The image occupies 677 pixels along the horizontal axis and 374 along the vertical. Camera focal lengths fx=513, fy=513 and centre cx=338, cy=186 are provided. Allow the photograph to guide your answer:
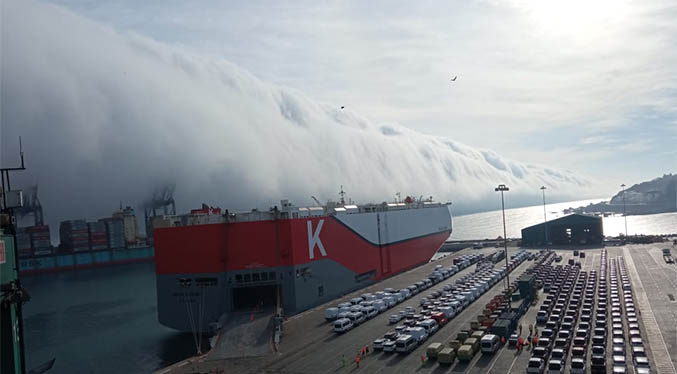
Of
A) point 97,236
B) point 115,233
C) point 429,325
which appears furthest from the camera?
point 115,233

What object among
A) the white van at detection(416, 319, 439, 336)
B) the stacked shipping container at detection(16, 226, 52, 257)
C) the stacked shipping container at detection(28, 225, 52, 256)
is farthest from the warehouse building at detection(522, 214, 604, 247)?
the stacked shipping container at detection(16, 226, 52, 257)

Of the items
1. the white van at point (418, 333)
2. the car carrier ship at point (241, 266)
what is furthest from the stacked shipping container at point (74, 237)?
the white van at point (418, 333)

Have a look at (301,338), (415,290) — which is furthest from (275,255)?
A: (415,290)

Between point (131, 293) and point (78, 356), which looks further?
point (131, 293)

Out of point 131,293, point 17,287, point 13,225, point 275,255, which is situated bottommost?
point 131,293

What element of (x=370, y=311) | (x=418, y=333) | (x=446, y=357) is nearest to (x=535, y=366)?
→ (x=446, y=357)

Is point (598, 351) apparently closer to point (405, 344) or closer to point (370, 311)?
point (405, 344)

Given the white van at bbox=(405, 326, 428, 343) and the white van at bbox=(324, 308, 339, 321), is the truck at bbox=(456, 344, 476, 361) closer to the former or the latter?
the white van at bbox=(405, 326, 428, 343)

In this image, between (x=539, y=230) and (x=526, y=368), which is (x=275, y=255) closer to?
(x=526, y=368)
